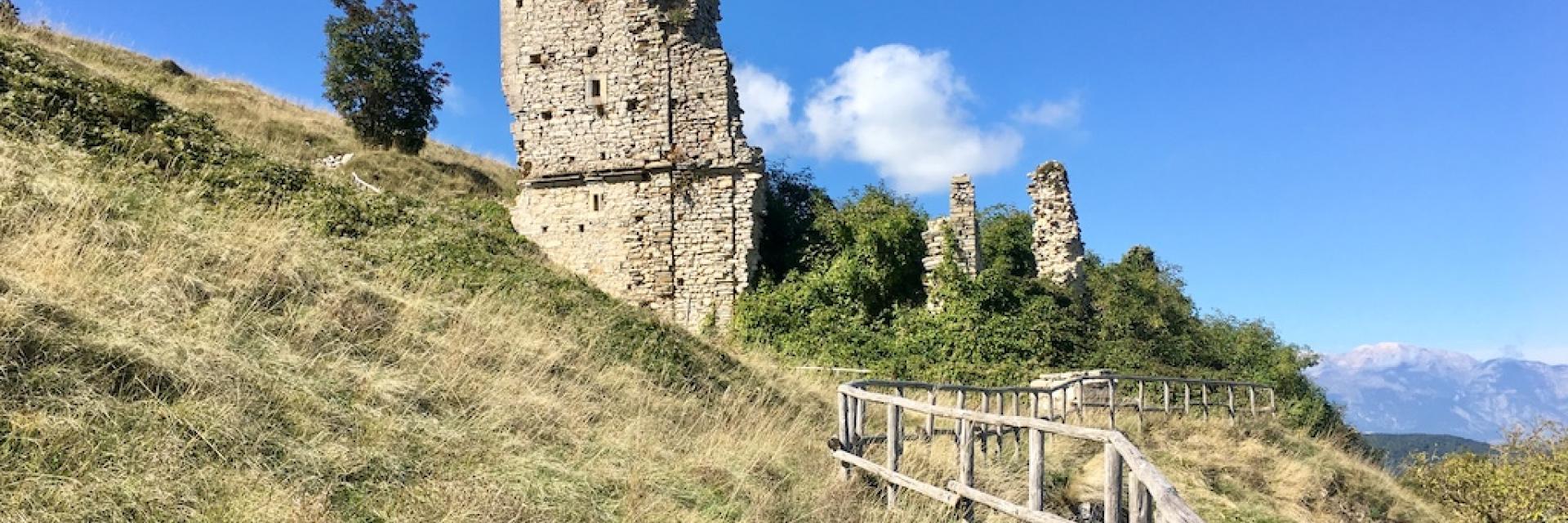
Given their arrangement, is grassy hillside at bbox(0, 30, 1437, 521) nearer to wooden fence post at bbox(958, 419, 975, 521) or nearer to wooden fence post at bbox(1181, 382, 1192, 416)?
wooden fence post at bbox(958, 419, 975, 521)

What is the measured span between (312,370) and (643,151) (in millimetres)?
11237

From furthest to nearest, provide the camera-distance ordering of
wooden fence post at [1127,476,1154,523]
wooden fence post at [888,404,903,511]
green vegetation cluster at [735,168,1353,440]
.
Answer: green vegetation cluster at [735,168,1353,440]
wooden fence post at [888,404,903,511]
wooden fence post at [1127,476,1154,523]

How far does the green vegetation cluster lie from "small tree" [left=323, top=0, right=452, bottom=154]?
47.6 ft

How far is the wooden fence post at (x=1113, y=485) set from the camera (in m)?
3.89

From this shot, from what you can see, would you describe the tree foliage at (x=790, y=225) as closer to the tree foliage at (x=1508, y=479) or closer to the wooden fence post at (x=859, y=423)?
the wooden fence post at (x=859, y=423)

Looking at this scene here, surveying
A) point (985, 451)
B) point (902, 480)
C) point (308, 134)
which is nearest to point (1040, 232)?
point (985, 451)

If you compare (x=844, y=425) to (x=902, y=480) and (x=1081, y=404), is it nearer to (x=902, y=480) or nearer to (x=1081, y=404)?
(x=902, y=480)

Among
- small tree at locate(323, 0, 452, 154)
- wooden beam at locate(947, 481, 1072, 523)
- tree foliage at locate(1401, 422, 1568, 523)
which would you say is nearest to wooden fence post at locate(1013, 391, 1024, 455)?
wooden beam at locate(947, 481, 1072, 523)

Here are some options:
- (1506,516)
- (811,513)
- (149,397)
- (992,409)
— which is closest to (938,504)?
(811,513)

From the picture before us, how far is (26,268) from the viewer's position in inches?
209

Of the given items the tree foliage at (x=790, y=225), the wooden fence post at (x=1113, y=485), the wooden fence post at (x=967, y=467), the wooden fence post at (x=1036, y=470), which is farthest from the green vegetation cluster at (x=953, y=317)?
the wooden fence post at (x=1113, y=485)

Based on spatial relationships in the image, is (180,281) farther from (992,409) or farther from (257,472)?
(992,409)

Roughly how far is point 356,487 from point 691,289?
38.9 feet

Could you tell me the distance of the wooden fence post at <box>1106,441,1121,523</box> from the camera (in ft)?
12.8
